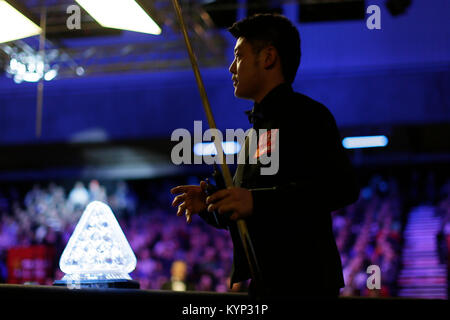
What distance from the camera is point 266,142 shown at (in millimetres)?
1218

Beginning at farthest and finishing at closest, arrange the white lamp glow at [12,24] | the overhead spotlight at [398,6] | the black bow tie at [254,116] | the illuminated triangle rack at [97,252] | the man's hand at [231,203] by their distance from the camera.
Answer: the overhead spotlight at [398,6], the white lamp glow at [12,24], the illuminated triangle rack at [97,252], the black bow tie at [254,116], the man's hand at [231,203]

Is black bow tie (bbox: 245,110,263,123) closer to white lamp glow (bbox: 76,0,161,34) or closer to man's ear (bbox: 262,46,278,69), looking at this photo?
man's ear (bbox: 262,46,278,69)

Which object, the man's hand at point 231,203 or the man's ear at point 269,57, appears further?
the man's ear at point 269,57

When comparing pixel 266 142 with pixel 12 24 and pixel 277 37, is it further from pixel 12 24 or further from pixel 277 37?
pixel 12 24

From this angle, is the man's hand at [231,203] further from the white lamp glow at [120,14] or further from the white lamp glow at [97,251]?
the white lamp glow at [120,14]

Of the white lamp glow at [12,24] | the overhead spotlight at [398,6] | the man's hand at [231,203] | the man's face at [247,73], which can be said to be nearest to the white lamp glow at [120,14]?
the white lamp glow at [12,24]

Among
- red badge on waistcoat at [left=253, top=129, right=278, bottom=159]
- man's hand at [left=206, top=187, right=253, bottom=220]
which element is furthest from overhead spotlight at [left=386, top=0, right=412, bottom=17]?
man's hand at [left=206, top=187, right=253, bottom=220]

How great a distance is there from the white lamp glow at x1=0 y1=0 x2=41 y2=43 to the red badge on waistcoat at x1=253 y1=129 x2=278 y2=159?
120 cm

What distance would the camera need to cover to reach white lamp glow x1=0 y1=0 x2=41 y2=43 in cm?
200

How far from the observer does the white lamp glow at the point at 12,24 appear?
1997 mm

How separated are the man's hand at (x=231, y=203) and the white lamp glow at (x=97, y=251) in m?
0.75

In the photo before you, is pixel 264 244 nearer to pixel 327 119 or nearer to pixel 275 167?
pixel 275 167

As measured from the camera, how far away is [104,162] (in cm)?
636

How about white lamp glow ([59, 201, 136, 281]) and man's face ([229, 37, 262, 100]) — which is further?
white lamp glow ([59, 201, 136, 281])
